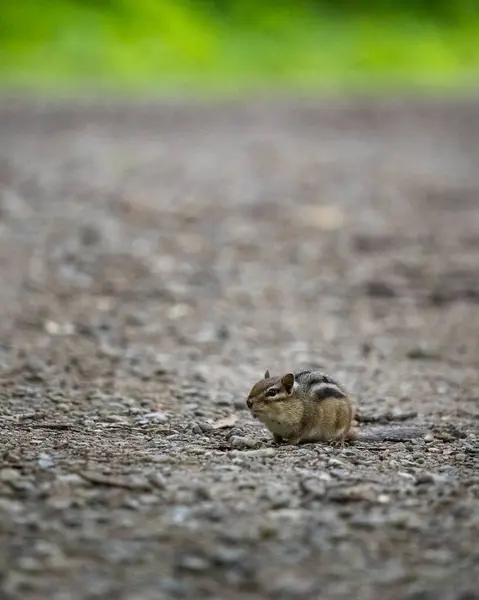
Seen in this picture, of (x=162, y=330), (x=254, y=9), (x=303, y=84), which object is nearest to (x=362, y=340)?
(x=162, y=330)

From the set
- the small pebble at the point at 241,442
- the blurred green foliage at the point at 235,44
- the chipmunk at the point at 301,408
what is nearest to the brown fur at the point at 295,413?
the chipmunk at the point at 301,408

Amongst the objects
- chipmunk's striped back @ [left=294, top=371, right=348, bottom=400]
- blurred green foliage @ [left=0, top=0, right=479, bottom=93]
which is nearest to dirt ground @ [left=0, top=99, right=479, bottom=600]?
chipmunk's striped back @ [left=294, top=371, right=348, bottom=400]

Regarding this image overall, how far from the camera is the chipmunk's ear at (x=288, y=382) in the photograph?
4.93 metres

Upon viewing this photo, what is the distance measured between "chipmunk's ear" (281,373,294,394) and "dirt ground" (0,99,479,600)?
242 millimetres

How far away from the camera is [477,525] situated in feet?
Result: 12.5

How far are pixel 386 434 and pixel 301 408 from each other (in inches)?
20.6

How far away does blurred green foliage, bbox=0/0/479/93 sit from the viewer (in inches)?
1047

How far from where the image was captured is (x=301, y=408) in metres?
4.94

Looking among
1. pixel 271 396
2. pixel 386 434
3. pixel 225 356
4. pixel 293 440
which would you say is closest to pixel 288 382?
pixel 271 396

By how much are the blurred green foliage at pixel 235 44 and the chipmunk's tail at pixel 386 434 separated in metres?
18.9

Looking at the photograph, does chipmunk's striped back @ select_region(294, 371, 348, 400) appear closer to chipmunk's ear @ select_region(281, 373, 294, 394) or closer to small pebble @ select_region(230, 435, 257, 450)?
chipmunk's ear @ select_region(281, 373, 294, 394)

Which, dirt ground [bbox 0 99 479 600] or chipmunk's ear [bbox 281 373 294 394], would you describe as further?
chipmunk's ear [bbox 281 373 294 394]

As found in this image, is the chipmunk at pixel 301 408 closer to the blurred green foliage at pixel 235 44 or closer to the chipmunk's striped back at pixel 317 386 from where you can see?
the chipmunk's striped back at pixel 317 386

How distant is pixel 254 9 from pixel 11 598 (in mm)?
32260
